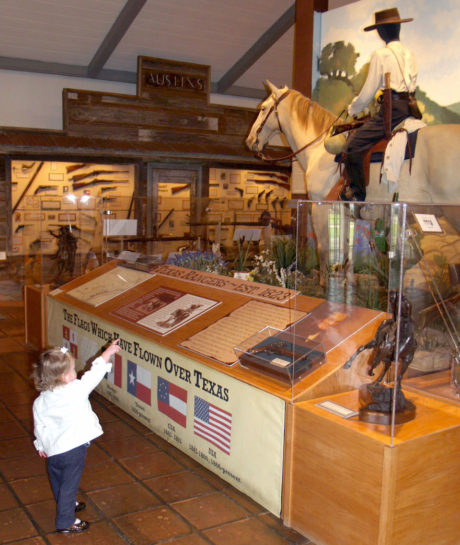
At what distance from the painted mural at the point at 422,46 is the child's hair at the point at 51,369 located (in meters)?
4.94

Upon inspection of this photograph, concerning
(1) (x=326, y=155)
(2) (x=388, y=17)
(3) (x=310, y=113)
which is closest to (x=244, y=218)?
(3) (x=310, y=113)

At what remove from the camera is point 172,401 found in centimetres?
409

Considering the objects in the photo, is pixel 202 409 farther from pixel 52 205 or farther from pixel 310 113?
pixel 52 205

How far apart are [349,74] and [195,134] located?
18.6 feet

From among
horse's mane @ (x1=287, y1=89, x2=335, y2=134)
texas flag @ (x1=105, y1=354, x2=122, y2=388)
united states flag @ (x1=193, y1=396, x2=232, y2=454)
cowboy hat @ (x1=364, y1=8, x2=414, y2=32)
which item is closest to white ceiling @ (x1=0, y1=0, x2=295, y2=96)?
horse's mane @ (x1=287, y1=89, x2=335, y2=134)

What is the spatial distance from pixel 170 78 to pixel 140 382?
359 inches

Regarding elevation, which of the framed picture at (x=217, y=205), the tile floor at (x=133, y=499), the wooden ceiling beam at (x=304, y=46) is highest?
the wooden ceiling beam at (x=304, y=46)

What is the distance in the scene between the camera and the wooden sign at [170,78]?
1191 cm

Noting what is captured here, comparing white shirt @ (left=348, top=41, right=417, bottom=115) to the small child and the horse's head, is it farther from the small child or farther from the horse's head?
the small child

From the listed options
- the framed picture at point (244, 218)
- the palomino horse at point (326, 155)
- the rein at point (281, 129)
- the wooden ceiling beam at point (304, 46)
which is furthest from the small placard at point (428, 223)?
the wooden ceiling beam at point (304, 46)

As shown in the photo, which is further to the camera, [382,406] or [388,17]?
[388,17]

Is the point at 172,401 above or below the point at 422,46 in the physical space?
below

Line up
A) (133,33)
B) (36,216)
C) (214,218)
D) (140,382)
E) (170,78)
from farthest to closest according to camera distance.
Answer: (170,78) < (133,33) < (214,218) < (36,216) < (140,382)

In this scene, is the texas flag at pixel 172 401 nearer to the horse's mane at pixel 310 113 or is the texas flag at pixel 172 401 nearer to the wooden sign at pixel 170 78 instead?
the horse's mane at pixel 310 113
